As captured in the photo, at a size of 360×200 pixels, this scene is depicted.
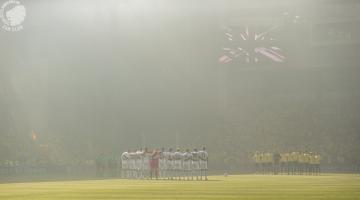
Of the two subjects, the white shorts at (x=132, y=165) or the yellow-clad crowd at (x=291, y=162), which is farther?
the yellow-clad crowd at (x=291, y=162)

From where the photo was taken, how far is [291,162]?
42562 millimetres

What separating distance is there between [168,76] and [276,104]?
10.1m

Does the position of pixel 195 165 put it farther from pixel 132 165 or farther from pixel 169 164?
pixel 132 165

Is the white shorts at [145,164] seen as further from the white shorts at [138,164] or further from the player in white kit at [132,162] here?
the player in white kit at [132,162]

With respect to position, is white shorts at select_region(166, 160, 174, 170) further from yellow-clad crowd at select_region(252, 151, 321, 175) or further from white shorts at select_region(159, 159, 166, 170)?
yellow-clad crowd at select_region(252, 151, 321, 175)

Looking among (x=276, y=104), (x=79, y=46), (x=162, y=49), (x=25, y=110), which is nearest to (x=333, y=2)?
(x=276, y=104)

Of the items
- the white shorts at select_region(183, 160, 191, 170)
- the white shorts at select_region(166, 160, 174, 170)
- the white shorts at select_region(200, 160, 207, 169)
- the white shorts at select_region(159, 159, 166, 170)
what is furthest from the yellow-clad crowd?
the white shorts at select_region(183, 160, 191, 170)

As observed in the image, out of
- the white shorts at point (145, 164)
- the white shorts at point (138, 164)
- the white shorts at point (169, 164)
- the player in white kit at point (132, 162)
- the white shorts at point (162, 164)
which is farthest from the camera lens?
the player in white kit at point (132, 162)

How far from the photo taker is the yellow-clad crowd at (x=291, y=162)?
41.9m

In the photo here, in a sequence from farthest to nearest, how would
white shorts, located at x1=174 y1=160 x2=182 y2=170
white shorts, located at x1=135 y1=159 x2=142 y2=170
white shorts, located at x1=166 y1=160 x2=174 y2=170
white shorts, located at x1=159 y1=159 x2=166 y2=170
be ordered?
white shorts, located at x1=135 y1=159 x2=142 y2=170, white shorts, located at x1=159 y1=159 x2=166 y2=170, white shorts, located at x1=166 y1=160 x2=174 y2=170, white shorts, located at x1=174 y1=160 x2=182 y2=170

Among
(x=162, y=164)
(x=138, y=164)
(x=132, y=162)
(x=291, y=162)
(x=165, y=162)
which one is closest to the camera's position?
(x=165, y=162)

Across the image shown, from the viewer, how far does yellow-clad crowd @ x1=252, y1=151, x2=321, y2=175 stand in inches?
1651

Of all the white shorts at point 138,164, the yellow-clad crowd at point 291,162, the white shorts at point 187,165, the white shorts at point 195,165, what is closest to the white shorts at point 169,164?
the white shorts at point 187,165

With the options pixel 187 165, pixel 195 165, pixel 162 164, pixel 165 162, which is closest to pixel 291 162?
pixel 162 164
